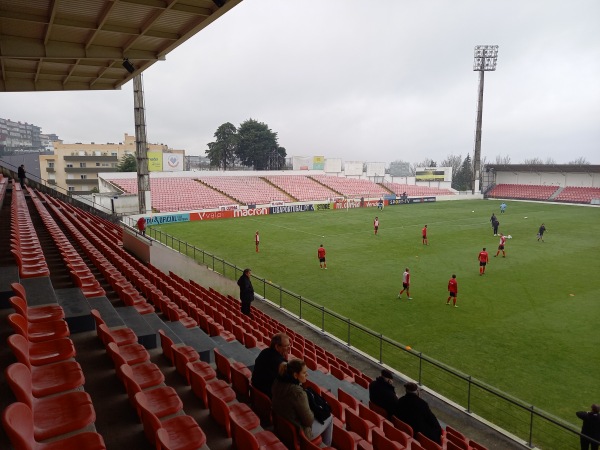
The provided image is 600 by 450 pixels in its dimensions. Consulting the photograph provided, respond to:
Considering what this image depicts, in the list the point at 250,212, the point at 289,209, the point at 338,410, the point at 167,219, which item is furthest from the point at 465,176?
the point at 338,410

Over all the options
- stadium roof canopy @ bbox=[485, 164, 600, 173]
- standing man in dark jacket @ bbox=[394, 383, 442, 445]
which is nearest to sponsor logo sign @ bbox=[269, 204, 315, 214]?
stadium roof canopy @ bbox=[485, 164, 600, 173]

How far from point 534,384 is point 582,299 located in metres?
8.05

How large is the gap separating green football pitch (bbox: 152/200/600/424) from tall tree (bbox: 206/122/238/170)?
50284mm

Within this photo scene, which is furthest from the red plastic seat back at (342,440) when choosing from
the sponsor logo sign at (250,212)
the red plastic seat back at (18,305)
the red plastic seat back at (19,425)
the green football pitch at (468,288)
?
the sponsor logo sign at (250,212)

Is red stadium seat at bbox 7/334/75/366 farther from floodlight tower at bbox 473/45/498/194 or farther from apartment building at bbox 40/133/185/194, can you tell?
floodlight tower at bbox 473/45/498/194

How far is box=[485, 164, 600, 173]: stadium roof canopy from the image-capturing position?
60.9m

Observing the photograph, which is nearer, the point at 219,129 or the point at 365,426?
the point at 365,426

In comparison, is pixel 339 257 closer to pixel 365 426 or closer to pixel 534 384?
pixel 534 384

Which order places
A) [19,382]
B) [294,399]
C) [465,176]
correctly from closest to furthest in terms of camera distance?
1. [19,382]
2. [294,399]
3. [465,176]

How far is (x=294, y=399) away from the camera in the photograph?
4.12 meters

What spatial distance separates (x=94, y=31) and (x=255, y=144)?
71576mm

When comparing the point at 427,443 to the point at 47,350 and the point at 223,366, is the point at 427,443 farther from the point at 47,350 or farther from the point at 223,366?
the point at 47,350

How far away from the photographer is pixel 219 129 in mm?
83562

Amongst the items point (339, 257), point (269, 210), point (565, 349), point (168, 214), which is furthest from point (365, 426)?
point (269, 210)
